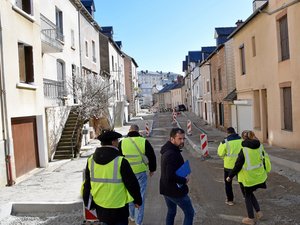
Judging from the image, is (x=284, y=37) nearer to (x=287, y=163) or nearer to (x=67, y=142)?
(x=287, y=163)

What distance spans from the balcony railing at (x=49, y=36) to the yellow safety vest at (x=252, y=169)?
430 inches

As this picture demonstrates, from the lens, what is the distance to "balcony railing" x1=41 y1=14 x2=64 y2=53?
602 inches

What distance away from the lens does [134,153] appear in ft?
21.1

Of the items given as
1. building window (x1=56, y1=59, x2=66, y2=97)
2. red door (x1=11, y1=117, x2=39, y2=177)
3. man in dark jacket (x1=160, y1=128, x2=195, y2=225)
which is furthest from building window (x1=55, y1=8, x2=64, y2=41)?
man in dark jacket (x1=160, y1=128, x2=195, y2=225)

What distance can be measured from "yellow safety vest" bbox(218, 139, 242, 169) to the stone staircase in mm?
10150

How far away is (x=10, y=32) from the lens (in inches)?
446

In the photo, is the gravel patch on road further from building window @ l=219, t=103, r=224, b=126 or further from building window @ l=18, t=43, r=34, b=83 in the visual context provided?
building window @ l=219, t=103, r=224, b=126

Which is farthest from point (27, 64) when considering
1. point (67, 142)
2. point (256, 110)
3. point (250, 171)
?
point (256, 110)

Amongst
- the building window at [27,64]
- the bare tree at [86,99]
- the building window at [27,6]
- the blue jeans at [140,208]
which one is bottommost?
the blue jeans at [140,208]

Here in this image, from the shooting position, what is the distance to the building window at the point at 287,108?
1480 centimetres

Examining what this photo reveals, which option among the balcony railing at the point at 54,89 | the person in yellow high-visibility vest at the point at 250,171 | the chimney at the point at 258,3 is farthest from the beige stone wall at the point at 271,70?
the balcony railing at the point at 54,89

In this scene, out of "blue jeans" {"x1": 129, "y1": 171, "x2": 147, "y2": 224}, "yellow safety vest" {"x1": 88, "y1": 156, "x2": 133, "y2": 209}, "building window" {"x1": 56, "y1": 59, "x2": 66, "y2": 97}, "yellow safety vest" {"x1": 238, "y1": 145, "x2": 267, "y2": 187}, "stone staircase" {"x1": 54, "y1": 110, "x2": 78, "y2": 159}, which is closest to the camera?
"yellow safety vest" {"x1": 88, "y1": 156, "x2": 133, "y2": 209}

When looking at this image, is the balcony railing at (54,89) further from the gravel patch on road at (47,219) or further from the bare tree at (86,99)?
the gravel patch on road at (47,219)

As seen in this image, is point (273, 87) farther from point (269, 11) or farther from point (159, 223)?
point (159, 223)
